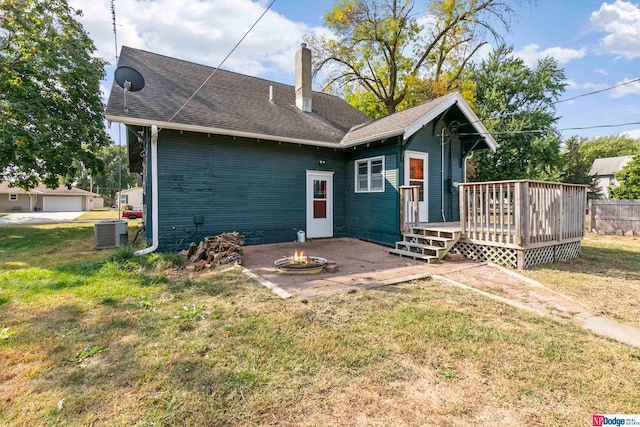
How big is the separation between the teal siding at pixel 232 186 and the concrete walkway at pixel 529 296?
5282 mm

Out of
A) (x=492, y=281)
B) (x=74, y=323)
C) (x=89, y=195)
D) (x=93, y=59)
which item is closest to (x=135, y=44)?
(x=93, y=59)

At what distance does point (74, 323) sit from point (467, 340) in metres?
4.33

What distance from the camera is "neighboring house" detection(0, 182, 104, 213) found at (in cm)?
3625

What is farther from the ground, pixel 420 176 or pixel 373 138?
pixel 373 138

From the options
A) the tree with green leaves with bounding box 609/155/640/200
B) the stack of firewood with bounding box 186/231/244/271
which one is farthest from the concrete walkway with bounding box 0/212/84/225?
the tree with green leaves with bounding box 609/155/640/200

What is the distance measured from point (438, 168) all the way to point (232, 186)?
6327mm

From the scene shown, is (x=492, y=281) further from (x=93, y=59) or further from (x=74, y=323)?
(x=93, y=59)

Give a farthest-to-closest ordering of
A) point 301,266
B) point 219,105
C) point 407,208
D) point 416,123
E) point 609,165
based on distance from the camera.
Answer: point 609,165
point 219,105
point 407,208
point 416,123
point 301,266

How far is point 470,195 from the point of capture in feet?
23.3

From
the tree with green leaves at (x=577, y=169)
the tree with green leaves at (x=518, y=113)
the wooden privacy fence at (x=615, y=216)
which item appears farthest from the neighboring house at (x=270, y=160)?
the tree with green leaves at (x=577, y=169)

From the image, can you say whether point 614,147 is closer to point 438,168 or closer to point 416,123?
point 438,168

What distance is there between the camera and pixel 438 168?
9.46 meters

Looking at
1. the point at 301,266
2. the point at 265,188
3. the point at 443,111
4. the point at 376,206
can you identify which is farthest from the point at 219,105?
the point at 443,111

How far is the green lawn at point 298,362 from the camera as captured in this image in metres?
2.04
